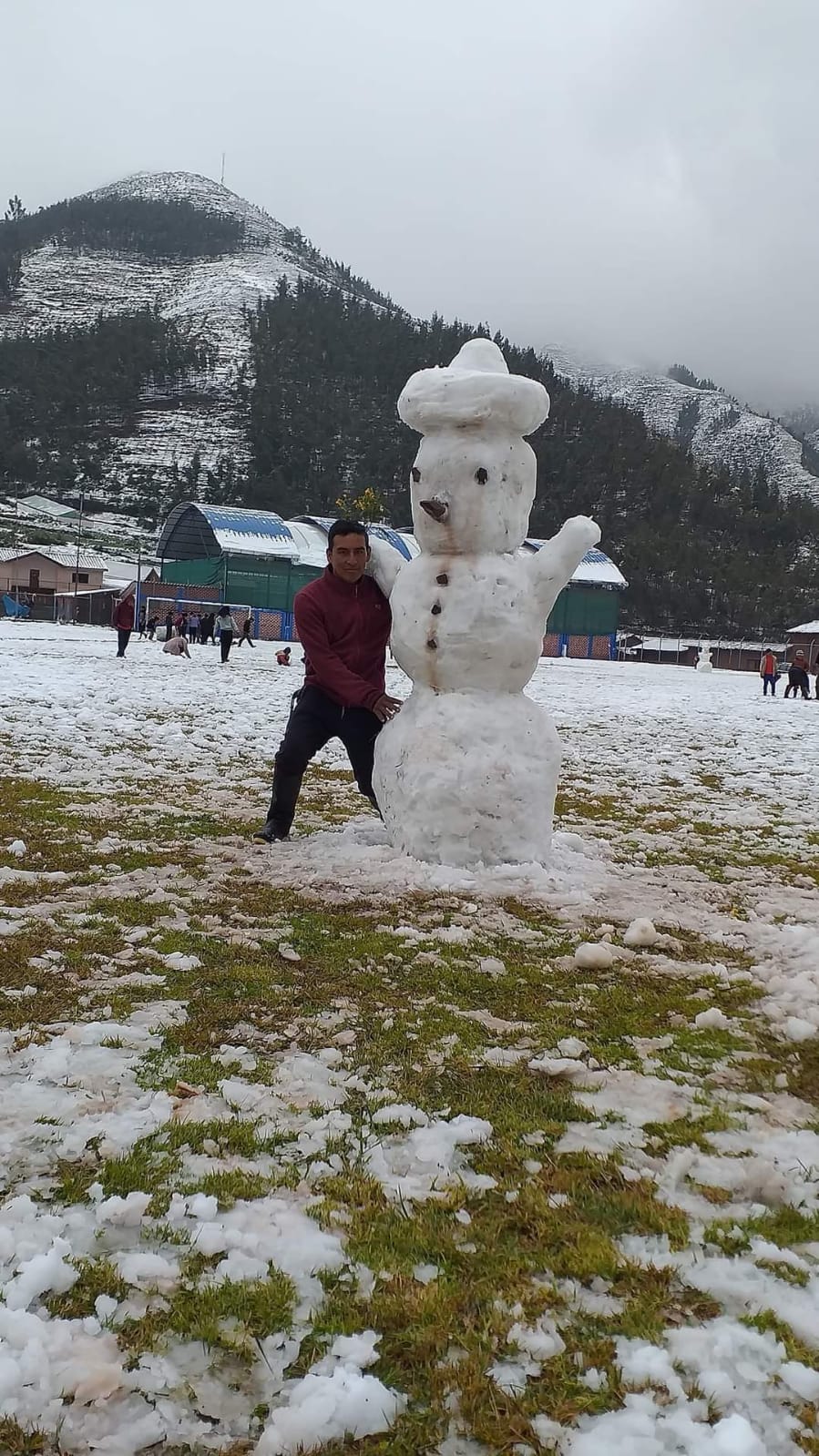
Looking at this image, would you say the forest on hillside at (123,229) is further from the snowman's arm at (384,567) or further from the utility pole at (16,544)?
the snowman's arm at (384,567)

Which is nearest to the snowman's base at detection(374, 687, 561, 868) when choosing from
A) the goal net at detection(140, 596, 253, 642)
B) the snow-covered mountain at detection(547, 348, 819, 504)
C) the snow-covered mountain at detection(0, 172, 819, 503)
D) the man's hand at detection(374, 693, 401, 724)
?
the man's hand at detection(374, 693, 401, 724)

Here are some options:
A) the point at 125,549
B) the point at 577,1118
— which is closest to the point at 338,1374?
the point at 577,1118

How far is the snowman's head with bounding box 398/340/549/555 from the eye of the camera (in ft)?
14.7

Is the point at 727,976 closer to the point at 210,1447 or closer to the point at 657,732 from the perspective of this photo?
the point at 210,1447

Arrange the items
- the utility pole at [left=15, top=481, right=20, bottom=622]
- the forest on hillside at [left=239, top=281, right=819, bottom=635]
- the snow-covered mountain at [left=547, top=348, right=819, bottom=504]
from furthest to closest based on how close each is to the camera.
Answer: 1. the snow-covered mountain at [left=547, top=348, right=819, bottom=504]
2. the forest on hillside at [left=239, top=281, right=819, bottom=635]
3. the utility pole at [left=15, top=481, right=20, bottom=622]

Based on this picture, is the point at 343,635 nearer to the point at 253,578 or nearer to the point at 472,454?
the point at 472,454

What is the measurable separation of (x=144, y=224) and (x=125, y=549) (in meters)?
107

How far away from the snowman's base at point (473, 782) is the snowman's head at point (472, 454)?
856 millimetres

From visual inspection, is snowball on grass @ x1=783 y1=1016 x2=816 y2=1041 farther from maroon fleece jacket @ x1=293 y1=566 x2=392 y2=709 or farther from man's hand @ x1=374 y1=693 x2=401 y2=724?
maroon fleece jacket @ x1=293 y1=566 x2=392 y2=709

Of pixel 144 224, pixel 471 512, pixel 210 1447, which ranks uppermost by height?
pixel 144 224

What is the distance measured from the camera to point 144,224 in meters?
146

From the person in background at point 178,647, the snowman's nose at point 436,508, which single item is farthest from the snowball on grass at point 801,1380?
the person in background at point 178,647

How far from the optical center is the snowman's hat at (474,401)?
176 inches

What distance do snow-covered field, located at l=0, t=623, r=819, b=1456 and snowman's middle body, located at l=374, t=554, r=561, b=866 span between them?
0.22 m
